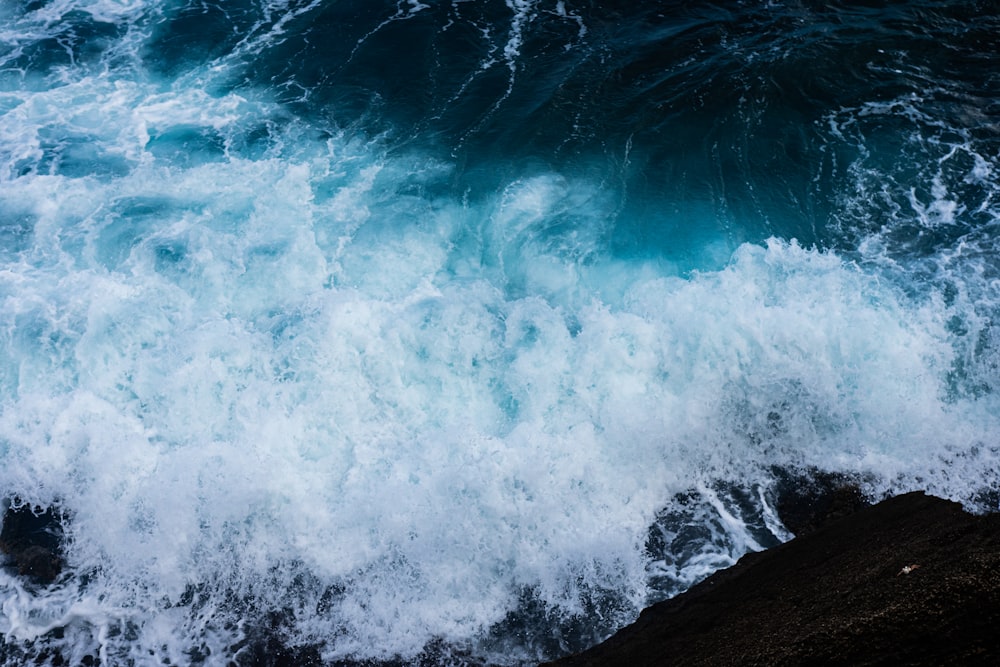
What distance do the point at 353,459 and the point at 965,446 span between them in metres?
8.88

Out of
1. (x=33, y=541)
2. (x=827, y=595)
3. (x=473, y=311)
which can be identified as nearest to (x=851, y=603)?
(x=827, y=595)

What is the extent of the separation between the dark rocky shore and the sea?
0.32 meters

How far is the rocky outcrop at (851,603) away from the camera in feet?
19.3

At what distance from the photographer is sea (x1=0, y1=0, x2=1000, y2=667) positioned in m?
9.03

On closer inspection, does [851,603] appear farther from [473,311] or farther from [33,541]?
[33,541]

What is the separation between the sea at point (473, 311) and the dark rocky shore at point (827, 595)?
0.32 meters

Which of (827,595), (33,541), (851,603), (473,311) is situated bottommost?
(33,541)

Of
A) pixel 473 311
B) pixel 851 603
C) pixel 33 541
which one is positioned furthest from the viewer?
pixel 473 311

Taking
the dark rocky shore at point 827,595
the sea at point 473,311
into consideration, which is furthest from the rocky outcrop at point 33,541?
the sea at point 473,311

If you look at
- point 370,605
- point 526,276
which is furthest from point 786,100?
point 370,605

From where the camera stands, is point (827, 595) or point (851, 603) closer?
point (851, 603)

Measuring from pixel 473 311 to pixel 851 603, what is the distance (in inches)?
284

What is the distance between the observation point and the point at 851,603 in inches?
256

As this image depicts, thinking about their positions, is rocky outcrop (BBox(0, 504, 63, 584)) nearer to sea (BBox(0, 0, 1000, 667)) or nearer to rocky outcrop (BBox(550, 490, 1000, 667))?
sea (BBox(0, 0, 1000, 667))
